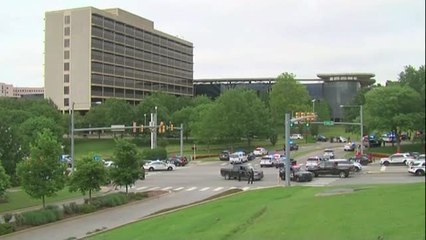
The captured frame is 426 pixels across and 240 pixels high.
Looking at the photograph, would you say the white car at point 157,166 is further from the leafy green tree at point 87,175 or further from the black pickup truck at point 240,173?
the leafy green tree at point 87,175

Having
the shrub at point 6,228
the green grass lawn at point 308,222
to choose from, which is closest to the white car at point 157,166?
the shrub at point 6,228

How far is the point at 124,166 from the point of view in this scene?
42.8 meters

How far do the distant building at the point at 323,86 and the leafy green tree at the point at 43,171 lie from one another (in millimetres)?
115383

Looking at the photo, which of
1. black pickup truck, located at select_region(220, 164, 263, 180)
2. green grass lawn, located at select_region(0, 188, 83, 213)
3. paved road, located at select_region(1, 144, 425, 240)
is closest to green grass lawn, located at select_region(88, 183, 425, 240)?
paved road, located at select_region(1, 144, 425, 240)

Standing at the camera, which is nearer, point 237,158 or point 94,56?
point 237,158

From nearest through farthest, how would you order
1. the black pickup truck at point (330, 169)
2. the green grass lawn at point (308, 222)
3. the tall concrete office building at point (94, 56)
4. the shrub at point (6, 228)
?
1. the green grass lawn at point (308, 222)
2. the shrub at point (6, 228)
3. the black pickup truck at point (330, 169)
4. the tall concrete office building at point (94, 56)

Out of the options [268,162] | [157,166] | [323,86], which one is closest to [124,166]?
[157,166]

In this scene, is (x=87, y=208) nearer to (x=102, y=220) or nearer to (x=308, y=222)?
(x=102, y=220)

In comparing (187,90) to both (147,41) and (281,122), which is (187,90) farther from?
(281,122)

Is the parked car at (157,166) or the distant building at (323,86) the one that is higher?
the distant building at (323,86)

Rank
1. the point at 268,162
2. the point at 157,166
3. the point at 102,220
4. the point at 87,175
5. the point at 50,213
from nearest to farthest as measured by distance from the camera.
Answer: the point at 102,220
the point at 50,213
the point at 87,175
the point at 268,162
the point at 157,166

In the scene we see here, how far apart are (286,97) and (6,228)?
97.4m

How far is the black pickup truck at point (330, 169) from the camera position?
50.5 meters

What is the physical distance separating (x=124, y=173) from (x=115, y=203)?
4503mm
